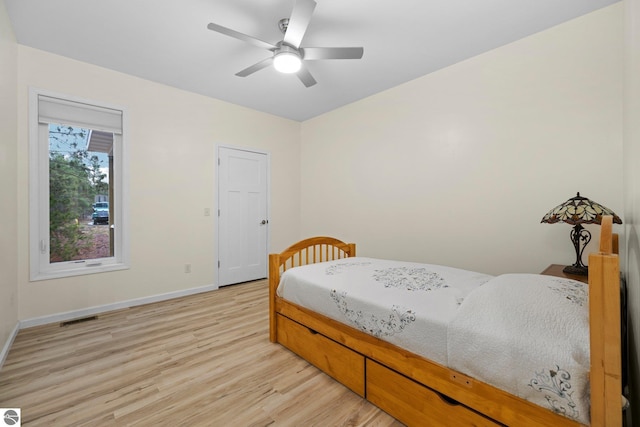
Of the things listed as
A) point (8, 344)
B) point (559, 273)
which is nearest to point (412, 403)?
point (559, 273)

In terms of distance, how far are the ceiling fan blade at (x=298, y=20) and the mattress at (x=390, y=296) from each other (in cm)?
173

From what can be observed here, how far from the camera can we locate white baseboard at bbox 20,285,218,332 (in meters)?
2.54

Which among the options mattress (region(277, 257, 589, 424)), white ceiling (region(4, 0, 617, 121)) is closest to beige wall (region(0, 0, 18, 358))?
white ceiling (region(4, 0, 617, 121))

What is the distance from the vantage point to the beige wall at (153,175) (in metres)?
2.54

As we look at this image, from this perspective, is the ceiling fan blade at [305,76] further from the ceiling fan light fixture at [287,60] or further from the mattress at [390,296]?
the mattress at [390,296]

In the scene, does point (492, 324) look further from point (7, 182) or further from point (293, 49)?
point (7, 182)

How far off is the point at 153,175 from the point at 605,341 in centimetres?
379

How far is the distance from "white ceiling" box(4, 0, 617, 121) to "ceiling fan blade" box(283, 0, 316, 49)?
0.24 m

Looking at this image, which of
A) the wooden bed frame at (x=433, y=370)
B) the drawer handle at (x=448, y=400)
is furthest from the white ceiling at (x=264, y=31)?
the drawer handle at (x=448, y=400)

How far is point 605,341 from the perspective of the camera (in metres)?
0.80

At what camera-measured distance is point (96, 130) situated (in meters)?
2.99

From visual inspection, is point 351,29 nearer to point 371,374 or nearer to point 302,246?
point 302,246

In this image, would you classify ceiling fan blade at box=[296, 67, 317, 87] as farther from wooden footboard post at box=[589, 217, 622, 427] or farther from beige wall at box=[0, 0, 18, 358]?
wooden footboard post at box=[589, 217, 622, 427]

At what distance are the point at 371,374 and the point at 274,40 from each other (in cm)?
271
